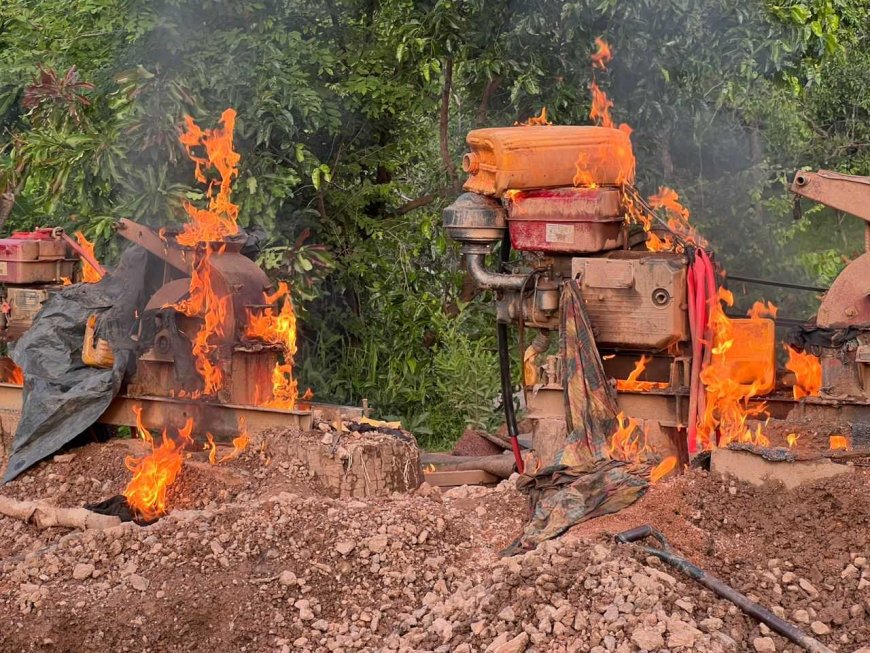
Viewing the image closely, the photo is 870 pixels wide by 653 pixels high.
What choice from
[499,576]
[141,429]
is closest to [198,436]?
[141,429]

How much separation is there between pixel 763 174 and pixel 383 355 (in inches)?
152

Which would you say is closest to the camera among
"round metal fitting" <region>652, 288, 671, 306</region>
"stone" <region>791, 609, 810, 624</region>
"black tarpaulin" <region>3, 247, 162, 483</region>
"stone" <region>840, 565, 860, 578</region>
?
"stone" <region>791, 609, 810, 624</region>

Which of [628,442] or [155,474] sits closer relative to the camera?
[628,442]

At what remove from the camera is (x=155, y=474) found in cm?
882

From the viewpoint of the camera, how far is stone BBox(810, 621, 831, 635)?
5867 millimetres

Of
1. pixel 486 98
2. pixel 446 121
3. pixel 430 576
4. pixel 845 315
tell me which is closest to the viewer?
pixel 430 576

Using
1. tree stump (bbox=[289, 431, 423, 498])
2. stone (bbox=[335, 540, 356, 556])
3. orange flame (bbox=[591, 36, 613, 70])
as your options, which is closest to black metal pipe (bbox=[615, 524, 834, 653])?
stone (bbox=[335, 540, 356, 556])

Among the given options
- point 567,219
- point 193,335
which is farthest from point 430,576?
point 193,335

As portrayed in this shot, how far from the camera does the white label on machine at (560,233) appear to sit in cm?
859

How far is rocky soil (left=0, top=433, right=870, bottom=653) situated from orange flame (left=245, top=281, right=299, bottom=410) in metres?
0.92

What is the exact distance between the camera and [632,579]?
6.16 m

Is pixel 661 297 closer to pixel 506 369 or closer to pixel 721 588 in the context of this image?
pixel 506 369

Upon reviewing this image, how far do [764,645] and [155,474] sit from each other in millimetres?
4393

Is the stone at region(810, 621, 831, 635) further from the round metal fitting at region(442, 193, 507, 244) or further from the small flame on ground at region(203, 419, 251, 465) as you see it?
the small flame on ground at region(203, 419, 251, 465)
